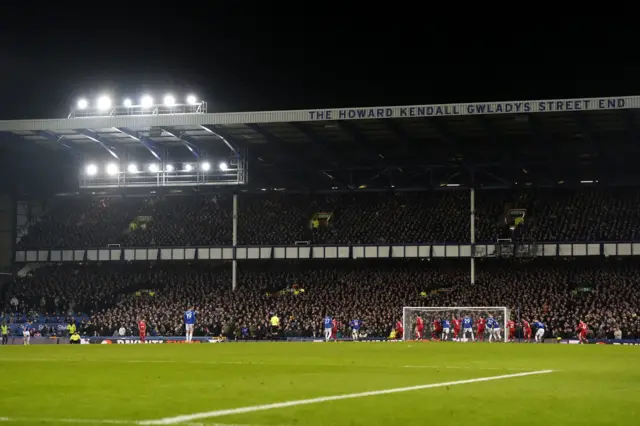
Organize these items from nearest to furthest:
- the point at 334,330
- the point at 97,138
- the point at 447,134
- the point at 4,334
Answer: the point at 4,334 → the point at 447,134 → the point at 334,330 → the point at 97,138

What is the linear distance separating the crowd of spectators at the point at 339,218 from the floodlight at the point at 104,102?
13.9m

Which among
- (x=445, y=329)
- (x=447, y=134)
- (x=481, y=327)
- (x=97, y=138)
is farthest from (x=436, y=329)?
(x=97, y=138)

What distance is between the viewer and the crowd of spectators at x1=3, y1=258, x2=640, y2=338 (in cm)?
5491

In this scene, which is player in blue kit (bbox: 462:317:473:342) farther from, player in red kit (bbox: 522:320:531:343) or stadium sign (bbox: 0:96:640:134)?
stadium sign (bbox: 0:96:640:134)

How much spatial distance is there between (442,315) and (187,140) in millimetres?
19731

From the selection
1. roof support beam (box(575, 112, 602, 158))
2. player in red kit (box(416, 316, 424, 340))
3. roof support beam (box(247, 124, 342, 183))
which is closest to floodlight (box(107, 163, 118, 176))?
roof support beam (box(247, 124, 342, 183))

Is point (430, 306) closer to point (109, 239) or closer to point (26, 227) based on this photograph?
point (109, 239)

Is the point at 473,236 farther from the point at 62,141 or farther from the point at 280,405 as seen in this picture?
the point at 280,405

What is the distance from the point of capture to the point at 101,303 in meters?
63.7

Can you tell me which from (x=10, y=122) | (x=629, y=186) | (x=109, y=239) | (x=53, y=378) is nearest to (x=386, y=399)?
(x=53, y=378)

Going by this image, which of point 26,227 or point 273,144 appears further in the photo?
point 26,227

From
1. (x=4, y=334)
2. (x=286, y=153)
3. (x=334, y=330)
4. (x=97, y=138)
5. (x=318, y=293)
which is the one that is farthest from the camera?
(x=318, y=293)

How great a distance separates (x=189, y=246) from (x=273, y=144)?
1259 centimetres

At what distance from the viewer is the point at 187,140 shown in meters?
56.9
